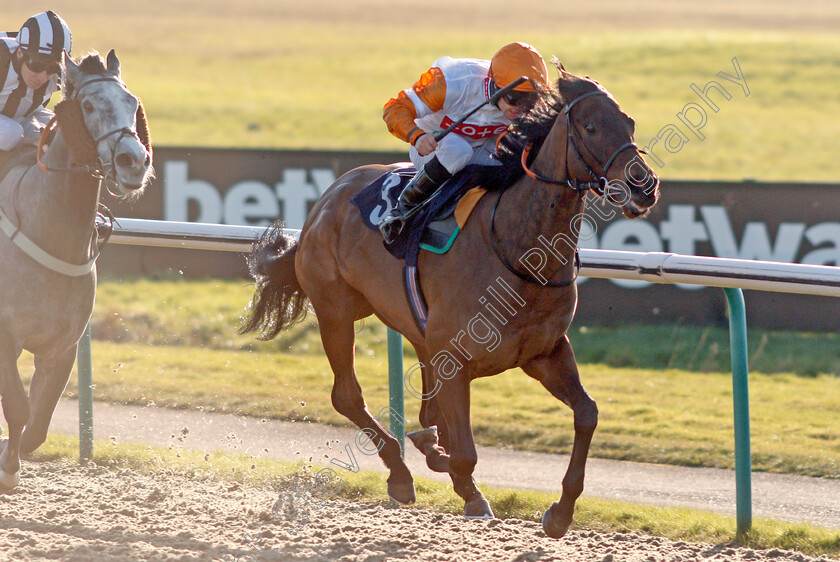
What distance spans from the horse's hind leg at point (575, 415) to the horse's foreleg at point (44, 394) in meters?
2.07

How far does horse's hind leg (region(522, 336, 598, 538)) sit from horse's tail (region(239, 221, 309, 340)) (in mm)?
1597

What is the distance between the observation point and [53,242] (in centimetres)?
434

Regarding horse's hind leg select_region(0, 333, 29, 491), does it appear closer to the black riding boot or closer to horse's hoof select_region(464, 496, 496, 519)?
the black riding boot

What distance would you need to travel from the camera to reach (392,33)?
32906 millimetres

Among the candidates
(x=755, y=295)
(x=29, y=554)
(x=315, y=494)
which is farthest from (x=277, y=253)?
(x=755, y=295)

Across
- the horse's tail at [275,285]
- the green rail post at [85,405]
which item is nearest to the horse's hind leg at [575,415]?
the horse's tail at [275,285]

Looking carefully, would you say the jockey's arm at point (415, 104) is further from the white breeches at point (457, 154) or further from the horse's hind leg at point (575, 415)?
the horse's hind leg at point (575, 415)

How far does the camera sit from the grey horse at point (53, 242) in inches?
164

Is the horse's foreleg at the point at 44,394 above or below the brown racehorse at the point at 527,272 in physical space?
below

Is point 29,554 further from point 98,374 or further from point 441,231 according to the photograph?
point 98,374

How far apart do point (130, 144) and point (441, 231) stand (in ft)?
4.01

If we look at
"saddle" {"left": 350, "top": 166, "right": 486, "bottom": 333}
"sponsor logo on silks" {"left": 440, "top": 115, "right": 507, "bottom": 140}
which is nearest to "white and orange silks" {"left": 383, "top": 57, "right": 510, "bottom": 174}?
"sponsor logo on silks" {"left": 440, "top": 115, "right": 507, "bottom": 140}

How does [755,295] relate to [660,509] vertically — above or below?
above

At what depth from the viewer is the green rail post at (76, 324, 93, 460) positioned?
522 cm
